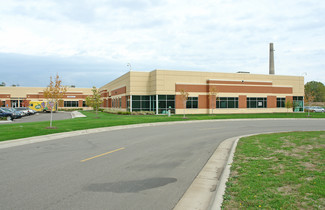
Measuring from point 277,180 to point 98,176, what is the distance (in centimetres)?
477

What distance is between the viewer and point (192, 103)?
4556cm

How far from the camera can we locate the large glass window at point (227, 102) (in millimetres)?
47344

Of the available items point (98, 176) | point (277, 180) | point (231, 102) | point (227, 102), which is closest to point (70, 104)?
point (227, 102)

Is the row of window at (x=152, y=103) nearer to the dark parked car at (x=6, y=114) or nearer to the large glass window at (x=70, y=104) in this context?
the dark parked car at (x=6, y=114)

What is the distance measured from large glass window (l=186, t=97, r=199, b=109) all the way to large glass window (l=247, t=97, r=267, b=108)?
36.9 ft

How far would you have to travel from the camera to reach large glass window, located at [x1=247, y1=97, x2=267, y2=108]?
1961 inches

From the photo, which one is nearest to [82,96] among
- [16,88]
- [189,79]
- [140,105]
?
[16,88]

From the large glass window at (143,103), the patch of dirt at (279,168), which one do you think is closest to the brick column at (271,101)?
the large glass window at (143,103)

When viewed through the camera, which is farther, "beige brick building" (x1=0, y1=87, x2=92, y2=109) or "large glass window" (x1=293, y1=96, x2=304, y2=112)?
"beige brick building" (x1=0, y1=87, x2=92, y2=109)

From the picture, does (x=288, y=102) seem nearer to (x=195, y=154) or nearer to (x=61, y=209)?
Result: (x=195, y=154)

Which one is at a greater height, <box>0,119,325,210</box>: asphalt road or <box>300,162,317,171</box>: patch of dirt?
<box>300,162,317,171</box>: patch of dirt

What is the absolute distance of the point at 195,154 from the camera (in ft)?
34.8

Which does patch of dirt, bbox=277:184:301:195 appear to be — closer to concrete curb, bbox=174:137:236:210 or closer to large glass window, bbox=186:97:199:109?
concrete curb, bbox=174:137:236:210

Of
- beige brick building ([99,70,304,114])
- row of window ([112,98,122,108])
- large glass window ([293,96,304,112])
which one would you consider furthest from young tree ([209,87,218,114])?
large glass window ([293,96,304,112])
